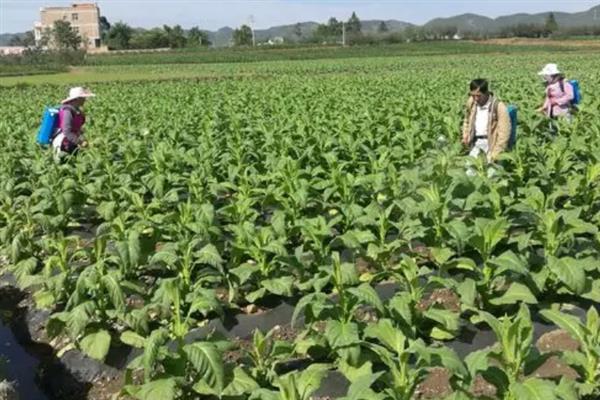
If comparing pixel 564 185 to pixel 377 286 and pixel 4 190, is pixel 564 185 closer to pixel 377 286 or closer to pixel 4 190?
pixel 377 286

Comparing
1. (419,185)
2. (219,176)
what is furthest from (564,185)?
(219,176)

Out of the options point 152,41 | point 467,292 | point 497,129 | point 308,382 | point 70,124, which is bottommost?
point 308,382

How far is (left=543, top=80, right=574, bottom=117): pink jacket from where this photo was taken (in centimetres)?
1062

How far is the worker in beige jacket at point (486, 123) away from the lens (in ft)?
25.5

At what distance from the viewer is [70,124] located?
9055 mm

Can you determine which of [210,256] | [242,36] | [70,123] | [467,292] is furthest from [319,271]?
[242,36]

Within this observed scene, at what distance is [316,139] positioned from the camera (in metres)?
9.84

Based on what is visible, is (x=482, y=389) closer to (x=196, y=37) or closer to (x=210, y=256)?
(x=210, y=256)

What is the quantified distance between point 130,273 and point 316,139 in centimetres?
468

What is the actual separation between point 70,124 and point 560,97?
23.1 feet

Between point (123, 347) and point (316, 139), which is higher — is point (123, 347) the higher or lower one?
the lower one

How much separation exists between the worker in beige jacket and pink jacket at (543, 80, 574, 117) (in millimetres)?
3137

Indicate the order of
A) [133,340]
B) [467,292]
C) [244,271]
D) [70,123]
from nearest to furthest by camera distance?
[467,292]
[133,340]
[244,271]
[70,123]

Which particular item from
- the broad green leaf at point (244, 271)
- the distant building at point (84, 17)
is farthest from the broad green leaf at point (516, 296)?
the distant building at point (84, 17)
